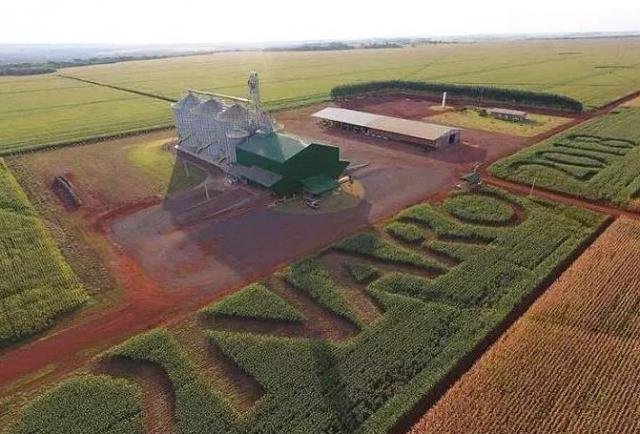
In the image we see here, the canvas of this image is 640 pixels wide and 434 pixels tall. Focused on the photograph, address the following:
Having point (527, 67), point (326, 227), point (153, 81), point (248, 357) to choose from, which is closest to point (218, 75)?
point (153, 81)

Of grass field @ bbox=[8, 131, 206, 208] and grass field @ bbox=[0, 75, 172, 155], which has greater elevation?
grass field @ bbox=[0, 75, 172, 155]

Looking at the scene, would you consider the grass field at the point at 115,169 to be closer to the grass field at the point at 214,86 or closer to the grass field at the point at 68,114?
the grass field at the point at 68,114

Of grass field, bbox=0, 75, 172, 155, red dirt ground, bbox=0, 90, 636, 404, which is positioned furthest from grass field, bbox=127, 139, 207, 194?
grass field, bbox=0, 75, 172, 155

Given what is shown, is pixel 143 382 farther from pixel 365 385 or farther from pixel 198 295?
pixel 365 385

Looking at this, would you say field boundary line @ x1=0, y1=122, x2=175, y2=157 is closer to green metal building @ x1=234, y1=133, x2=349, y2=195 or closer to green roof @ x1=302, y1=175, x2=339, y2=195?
green metal building @ x1=234, y1=133, x2=349, y2=195

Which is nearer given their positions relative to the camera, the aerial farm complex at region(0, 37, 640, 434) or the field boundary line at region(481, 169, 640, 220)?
the aerial farm complex at region(0, 37, 640, 434)

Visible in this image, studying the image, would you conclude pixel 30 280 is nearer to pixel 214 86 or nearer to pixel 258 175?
pixel 258 175

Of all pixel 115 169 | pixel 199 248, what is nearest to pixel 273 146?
pixel 199 248
